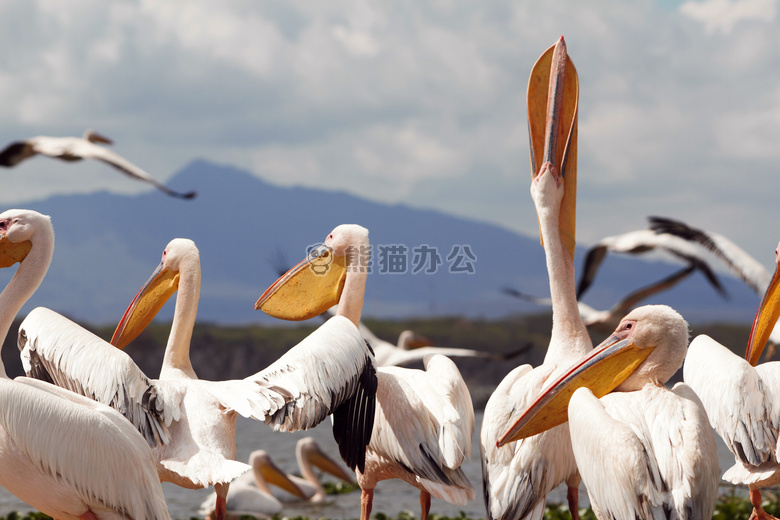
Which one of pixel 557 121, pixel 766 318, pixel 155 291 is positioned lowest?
pixel 766 318

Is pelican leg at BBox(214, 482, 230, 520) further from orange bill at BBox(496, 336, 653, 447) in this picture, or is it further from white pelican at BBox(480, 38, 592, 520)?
orange bill at BBox(496, 336, 653, 447)

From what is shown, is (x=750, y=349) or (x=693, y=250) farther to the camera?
(x=693, y=250)

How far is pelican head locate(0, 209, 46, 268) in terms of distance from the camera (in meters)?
3.95

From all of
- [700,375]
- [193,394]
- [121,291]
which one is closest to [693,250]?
[700,375]

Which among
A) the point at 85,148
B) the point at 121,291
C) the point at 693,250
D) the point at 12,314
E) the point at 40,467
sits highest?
the point at 121,291

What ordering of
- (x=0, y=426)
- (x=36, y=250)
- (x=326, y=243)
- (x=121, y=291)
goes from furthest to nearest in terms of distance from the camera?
(x=121, y=291), (x=326, y=243), (x=36, y=250), (x=0, y=426)

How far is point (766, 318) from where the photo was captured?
4.76m

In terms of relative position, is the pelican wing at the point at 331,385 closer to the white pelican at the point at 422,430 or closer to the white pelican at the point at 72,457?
the white pelican at the point at 422,430

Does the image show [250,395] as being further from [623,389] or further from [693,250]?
[693,250]

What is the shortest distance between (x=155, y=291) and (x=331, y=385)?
5.59 ft

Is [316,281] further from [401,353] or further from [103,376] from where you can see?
[401,353]

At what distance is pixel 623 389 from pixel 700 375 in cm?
87

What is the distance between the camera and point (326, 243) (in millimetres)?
5078

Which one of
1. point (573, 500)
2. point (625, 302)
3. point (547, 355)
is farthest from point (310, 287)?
point (625, 302)
